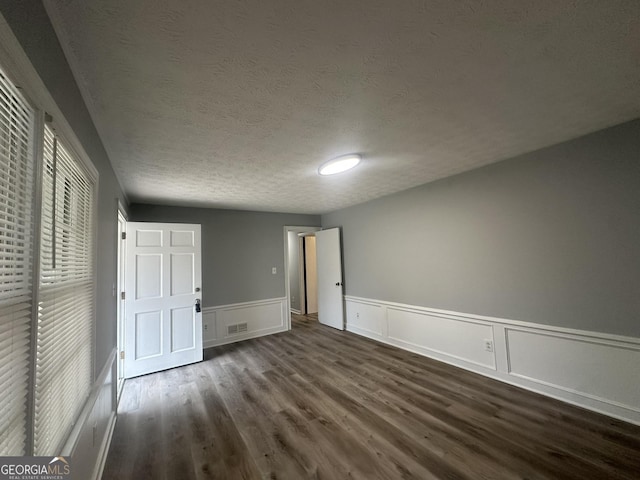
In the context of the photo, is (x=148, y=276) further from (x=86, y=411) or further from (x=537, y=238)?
(x=537, y=238)

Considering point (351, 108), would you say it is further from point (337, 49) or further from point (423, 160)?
point (423, 160)

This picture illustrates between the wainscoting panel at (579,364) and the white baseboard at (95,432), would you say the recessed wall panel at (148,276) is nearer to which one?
the white baseboard at (95,432)

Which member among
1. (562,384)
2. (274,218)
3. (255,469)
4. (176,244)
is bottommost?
(255,469)

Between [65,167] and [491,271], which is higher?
[65,167]

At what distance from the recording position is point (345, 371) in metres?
3.16

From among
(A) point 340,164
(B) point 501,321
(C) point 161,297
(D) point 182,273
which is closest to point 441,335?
(B) point 501,321

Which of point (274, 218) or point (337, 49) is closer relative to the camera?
point (337, 49)

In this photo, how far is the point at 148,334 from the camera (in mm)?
3361

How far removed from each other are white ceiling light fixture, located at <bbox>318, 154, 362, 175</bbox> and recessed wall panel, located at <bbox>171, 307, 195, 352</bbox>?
269 centimetres

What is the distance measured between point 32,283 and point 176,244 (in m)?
2.99

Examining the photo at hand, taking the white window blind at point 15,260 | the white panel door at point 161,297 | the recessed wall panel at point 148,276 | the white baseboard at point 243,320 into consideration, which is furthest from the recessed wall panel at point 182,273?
the white window blind at point 15,260

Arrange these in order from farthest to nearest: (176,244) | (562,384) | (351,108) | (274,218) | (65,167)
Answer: (274,218)
(176,244)
(562,384)
(351,108)
(65,167)

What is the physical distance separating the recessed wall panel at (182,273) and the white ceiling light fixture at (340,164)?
233cm

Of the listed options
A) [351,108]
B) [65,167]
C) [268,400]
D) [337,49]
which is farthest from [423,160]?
[268,400]
